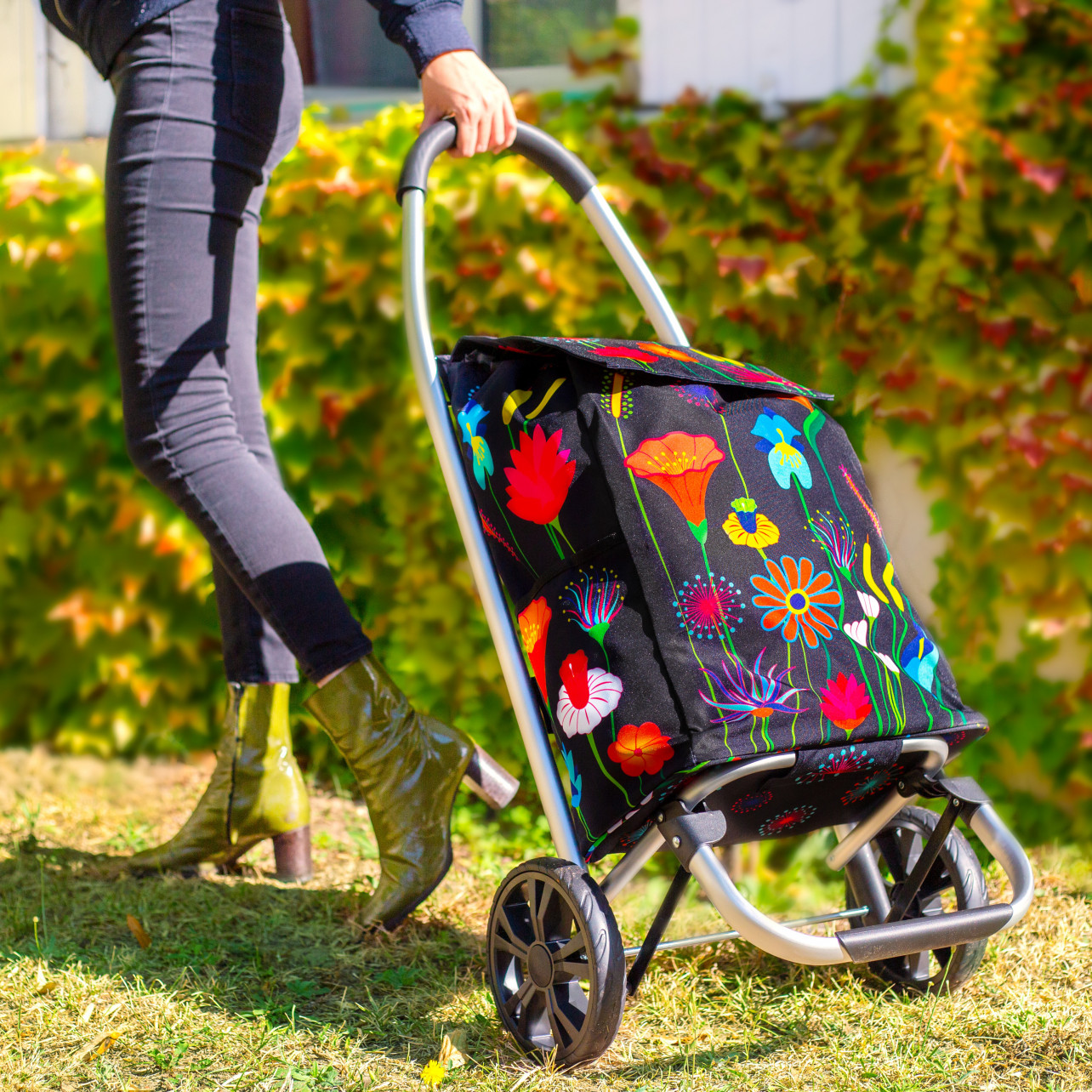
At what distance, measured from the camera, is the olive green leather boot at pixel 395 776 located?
167cm

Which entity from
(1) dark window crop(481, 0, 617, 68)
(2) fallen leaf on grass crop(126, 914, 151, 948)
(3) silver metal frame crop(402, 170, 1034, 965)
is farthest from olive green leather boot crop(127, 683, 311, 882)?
(1) dark window crop(481, 0, 617, 68)

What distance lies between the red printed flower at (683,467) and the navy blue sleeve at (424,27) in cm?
64

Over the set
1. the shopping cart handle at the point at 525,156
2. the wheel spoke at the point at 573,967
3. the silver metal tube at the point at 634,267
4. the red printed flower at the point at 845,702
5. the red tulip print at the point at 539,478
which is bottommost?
the wheel spoke at the point at 573,967

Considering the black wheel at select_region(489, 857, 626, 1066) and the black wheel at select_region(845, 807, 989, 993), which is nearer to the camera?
the black wheel at select_region(489, 857, 626, 1066)

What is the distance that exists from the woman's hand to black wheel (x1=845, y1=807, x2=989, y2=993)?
1111 millimetres

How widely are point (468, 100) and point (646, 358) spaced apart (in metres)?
0.45

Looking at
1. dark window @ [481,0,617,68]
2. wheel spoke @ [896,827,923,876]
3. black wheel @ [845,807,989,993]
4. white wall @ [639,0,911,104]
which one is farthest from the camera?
dark window @ [481,0,617,68]

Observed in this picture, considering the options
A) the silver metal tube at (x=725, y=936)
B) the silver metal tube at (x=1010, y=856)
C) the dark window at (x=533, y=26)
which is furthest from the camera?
the dark window at (x=533, y=26)

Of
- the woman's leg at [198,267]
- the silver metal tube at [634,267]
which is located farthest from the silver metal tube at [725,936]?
the silver metal tube at [634,267]

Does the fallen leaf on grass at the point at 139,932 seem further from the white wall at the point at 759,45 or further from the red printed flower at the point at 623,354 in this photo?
the white wall at the point at 759,45

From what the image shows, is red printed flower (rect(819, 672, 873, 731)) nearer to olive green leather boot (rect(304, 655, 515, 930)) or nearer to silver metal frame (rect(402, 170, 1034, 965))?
silver metal frame (rect(402, 170, 1034, 965))

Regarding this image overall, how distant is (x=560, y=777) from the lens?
141 cm

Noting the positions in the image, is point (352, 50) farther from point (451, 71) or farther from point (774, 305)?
point (451, 71)

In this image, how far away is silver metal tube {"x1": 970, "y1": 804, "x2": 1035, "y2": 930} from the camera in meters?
1.32
